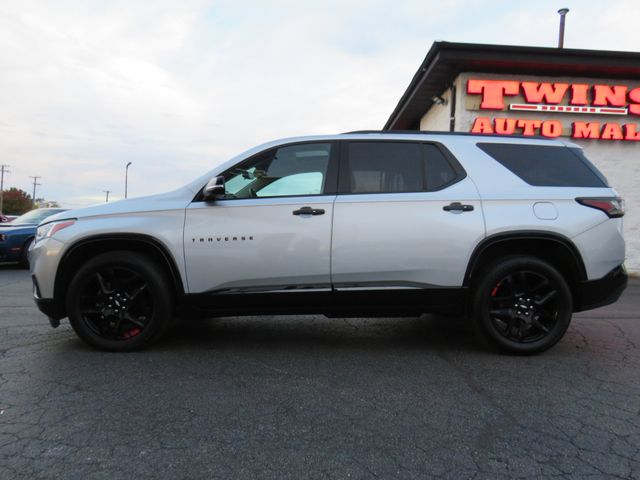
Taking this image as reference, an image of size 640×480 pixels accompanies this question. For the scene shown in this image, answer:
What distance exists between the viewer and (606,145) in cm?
1152

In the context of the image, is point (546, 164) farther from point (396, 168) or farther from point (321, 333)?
point (321, 333)

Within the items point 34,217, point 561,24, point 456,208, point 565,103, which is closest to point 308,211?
point 456,208

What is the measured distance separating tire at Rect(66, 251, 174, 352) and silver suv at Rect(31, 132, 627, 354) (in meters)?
0.01

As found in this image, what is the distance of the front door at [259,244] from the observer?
3.73m

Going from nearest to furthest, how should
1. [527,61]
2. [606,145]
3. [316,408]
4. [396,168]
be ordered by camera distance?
[316,408], [396,168], [527,61], [606,145]

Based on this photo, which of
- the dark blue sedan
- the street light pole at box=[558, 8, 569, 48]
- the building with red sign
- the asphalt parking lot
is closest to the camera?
the asphalt parking lot

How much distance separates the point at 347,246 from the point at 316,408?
1.36 meters

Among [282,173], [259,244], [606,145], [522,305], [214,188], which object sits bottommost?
[522,305]

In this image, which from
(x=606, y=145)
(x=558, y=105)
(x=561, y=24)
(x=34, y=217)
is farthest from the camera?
(x=561, y=24)

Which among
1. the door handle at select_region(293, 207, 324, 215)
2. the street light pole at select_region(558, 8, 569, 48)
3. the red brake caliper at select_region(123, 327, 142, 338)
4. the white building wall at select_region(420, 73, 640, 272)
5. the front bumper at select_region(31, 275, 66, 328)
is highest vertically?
the street light pole at select_region(558, 8, 569, 48)

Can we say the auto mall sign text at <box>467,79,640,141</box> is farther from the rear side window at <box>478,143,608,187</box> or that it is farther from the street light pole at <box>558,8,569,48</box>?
the rear side window at <box>478,143,608,187</box>

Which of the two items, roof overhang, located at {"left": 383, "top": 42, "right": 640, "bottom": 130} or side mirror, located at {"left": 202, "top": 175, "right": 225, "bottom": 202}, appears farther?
roof overhang, located at {"left": 383, "top": 42, "right": 640, "bottom": 130}

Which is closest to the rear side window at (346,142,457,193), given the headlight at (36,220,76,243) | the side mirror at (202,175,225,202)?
the side mirror at (202,175,225,202)

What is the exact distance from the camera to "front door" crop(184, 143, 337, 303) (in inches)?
147
